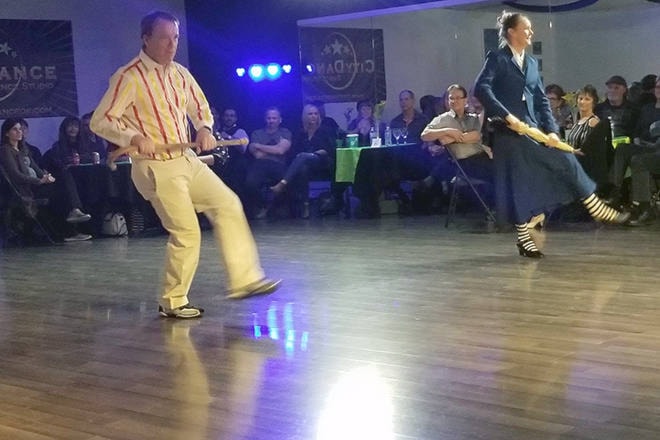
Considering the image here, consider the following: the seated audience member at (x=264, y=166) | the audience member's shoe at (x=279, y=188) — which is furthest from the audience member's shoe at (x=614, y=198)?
the seated audience member at (x=264, y=166)

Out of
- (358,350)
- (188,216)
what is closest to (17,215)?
(188,216)

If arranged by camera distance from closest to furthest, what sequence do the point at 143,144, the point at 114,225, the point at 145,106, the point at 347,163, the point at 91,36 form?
→ the point at 143,144
the point at 145,106
the point at 114,225
the point at 347,163
the point at 91,36

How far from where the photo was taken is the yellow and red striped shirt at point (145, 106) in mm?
4578

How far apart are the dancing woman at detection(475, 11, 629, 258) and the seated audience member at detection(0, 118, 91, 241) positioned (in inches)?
158

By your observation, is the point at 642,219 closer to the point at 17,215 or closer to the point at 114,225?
the point at 114,225

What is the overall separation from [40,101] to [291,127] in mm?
2560

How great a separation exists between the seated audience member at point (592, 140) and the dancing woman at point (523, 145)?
1428mm

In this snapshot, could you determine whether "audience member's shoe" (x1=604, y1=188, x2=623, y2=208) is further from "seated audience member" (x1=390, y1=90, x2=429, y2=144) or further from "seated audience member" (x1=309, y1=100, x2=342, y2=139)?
"seated audience member" (x1=309, y1=100, x2=342, y2=139)

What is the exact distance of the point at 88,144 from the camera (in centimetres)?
926

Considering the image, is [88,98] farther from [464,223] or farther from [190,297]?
[190,297]

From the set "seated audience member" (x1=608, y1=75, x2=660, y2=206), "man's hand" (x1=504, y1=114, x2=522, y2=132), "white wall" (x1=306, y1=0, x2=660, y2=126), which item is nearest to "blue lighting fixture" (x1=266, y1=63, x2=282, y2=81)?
"white wall" (x1=306, y1=0, x2=660, y2=126)

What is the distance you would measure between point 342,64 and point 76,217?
3.96 meters

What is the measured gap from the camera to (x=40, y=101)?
33.7 ft

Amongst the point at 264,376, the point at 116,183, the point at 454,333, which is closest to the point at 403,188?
the point at 116,183
